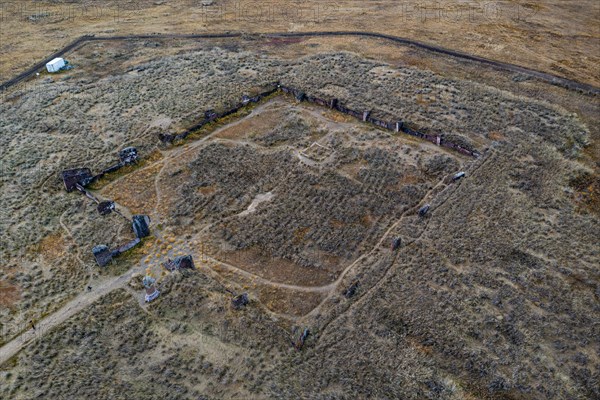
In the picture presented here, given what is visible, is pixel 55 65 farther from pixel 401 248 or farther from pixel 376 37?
pixel 401 248

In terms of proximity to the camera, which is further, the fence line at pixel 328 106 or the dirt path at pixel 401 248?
the fence line at pixel 328 106

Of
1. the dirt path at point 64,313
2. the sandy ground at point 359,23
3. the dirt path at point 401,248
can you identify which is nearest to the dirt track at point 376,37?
the sandy ground at point 359,23

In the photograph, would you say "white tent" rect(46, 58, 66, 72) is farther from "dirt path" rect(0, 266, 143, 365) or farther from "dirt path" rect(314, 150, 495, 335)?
"dirt path" rect(314, 150, 495, 335)

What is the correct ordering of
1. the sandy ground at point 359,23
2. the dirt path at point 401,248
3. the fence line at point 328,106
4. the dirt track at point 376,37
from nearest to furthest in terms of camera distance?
the dirt path at point 401,248, the fence line at point 328,106, the dirt track at point 376,37, the sandy ground at point 359,23

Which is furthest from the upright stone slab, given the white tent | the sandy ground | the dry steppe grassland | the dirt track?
the sandy ground

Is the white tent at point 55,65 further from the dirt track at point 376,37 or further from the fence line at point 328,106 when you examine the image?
the fence line at point 328,106

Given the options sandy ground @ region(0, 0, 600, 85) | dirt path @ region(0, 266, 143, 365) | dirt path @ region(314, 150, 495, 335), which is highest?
sandy ground @ region(0, 0, 600, 85)
